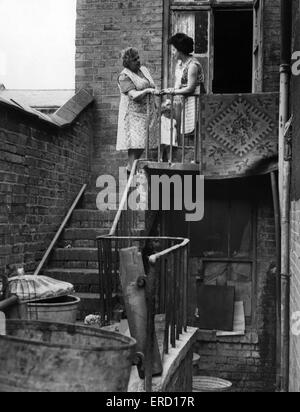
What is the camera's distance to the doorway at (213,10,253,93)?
10922 mm

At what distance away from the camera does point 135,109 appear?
7387 millimetres

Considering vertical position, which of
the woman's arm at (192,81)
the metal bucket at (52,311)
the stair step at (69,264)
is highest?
the woman's arm at (192,81)

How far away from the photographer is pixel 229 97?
285 inches

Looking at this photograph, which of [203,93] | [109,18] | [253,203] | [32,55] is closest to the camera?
[203,93]

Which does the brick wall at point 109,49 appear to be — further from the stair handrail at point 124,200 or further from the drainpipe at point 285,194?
the drainpipe at point 285,194

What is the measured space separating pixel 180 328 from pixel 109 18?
5.57 metres

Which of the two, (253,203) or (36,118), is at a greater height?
(36,118)

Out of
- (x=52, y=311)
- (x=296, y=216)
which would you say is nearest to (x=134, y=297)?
(x=52, y=311)

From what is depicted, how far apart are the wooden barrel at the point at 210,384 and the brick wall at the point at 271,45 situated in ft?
13.8

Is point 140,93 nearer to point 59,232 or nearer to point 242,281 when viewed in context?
point 59,232

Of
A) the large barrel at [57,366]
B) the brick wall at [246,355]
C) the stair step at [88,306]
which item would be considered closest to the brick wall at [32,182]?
the stair step at [88,306]

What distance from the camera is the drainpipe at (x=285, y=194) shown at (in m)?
5.53

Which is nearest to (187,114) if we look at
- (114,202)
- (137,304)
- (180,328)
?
(114,202)

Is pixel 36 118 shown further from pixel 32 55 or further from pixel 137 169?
pixel 32 55
